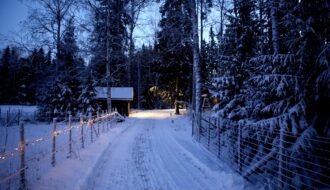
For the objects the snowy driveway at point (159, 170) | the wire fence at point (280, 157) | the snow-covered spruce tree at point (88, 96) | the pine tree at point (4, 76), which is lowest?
the snowy driveway at point (159, 170)

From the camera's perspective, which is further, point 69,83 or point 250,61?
point 69,83

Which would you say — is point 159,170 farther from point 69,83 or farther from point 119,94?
point 119,94

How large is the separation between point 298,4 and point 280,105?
102 inches

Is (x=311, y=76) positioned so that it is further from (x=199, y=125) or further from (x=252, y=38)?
(x=199, y=125)

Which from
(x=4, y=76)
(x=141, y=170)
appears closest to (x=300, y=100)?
(x=141, y=170)

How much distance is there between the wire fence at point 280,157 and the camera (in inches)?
236

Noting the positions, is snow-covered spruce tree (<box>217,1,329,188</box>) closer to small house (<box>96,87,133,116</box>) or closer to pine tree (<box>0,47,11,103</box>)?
small house (<box>96,87,133,116</box>)

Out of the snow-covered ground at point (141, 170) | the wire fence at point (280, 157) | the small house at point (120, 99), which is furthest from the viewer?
the small house at point (120, 99)

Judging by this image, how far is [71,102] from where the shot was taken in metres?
28.5

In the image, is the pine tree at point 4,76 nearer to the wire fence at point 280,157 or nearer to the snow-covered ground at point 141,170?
the snow-covered ground at point 141,170

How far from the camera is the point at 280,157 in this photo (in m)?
6.08

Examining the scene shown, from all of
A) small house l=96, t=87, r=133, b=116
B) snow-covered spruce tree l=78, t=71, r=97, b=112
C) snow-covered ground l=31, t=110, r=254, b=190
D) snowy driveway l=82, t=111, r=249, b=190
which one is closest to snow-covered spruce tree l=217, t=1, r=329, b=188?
snowy driveway l=82, t=111, r=249, b=190

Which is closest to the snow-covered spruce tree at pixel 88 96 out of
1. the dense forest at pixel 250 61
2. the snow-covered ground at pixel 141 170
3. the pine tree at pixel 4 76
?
the dense forest at pixel 250 61

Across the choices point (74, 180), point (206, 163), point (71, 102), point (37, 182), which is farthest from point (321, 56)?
point (71, 102)
